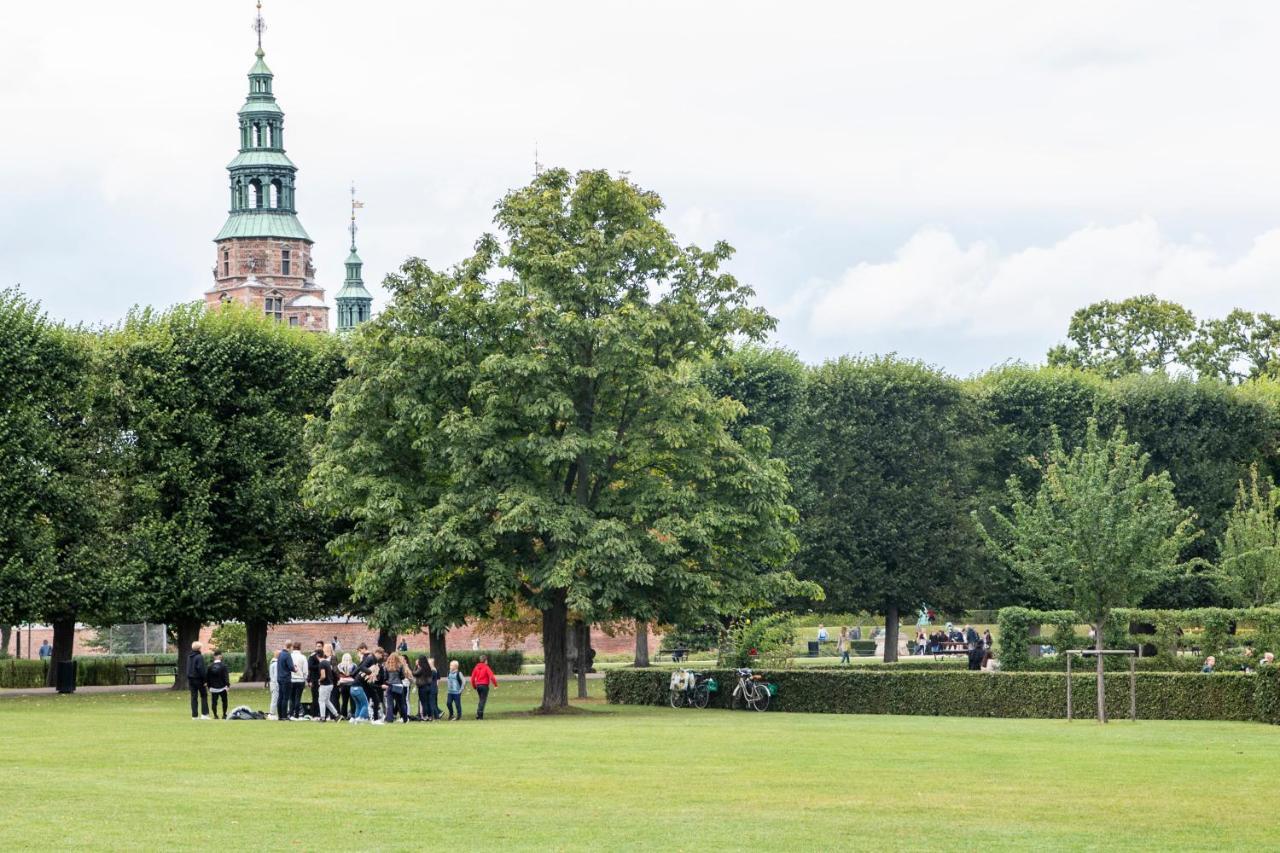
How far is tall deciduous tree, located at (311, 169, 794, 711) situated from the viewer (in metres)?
39.1

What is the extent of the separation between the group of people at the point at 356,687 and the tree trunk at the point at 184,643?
51.6ft

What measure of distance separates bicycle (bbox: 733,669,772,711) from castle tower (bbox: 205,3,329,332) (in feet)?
347

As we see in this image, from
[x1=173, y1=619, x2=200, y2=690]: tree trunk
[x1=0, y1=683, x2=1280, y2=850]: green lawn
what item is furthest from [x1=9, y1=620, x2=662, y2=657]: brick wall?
[x1=0, y1=683, x2=1280, y2=850]: green lawn

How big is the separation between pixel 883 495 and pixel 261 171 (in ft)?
Result: 314

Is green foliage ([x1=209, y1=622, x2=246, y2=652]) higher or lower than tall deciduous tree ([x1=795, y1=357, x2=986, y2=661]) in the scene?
lower

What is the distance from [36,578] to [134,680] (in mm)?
11335

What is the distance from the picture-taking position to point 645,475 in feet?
136

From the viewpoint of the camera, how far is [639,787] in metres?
21.2

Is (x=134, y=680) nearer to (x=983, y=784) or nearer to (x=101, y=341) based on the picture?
(x=101, y=341)

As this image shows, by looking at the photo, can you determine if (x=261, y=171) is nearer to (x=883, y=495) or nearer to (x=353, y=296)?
(x=353, y=296)

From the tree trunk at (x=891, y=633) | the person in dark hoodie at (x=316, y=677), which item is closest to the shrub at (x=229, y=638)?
the tree trunk at (x=891, y=633)

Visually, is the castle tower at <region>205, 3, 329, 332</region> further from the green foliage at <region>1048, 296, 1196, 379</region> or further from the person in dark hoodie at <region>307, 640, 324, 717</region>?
the person in dark hoodie at <region>307, 640, 324, 717</region>

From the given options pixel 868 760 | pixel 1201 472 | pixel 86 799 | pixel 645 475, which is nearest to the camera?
pixel 86 799

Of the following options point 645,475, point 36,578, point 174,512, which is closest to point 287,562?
point 174,512
